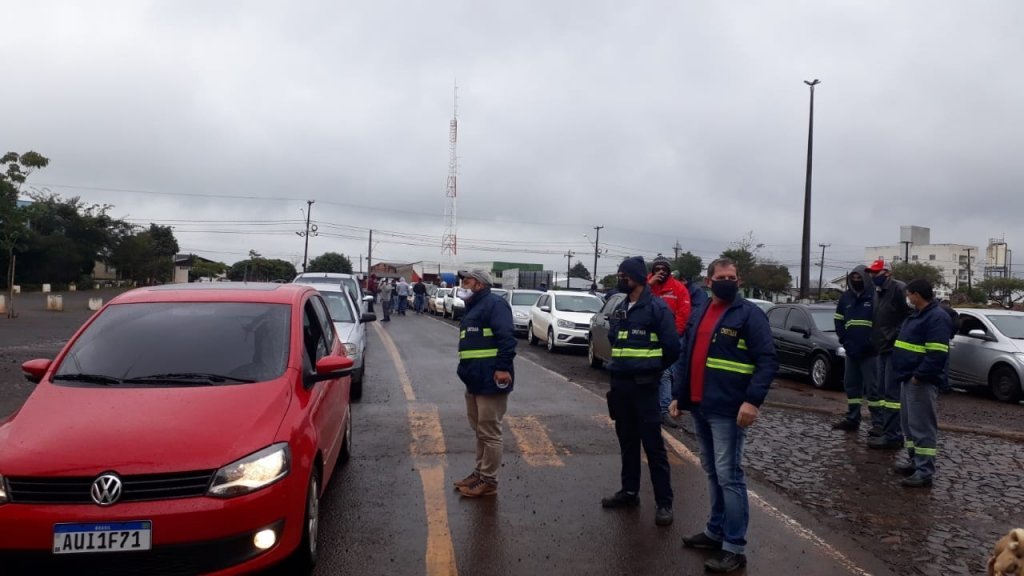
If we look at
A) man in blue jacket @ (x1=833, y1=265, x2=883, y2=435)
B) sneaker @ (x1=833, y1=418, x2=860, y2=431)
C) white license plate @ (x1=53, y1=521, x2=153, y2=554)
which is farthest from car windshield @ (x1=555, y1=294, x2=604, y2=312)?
white license plate @ (x1=53, y1=521, x2=153, y2=554)

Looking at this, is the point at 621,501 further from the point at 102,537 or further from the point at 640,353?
the point at 102,537

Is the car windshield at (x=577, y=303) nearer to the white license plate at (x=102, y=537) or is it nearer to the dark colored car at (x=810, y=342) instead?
the dark colored car at (x=810, y=342)

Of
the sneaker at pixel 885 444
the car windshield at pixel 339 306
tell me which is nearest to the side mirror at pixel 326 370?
the sneaker at pixel 885 444

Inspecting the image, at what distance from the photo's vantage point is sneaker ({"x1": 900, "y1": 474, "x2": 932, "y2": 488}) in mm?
6543

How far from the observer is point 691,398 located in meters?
4.97

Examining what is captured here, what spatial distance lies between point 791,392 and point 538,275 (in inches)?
1458

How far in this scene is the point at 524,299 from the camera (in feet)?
77.9

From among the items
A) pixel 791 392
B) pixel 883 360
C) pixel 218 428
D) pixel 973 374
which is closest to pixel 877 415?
pixel 883 360

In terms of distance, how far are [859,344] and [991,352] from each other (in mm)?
5555

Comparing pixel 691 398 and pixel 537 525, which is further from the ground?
pixel 691 398

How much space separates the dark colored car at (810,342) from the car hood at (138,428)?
10.0 m

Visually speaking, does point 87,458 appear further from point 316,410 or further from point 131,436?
point 316,410

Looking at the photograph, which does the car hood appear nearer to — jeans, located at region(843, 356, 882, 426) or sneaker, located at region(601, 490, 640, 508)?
sneaker, located at region(601, 490, 640, 508)

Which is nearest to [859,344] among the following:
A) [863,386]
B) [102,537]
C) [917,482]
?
[863,386]
